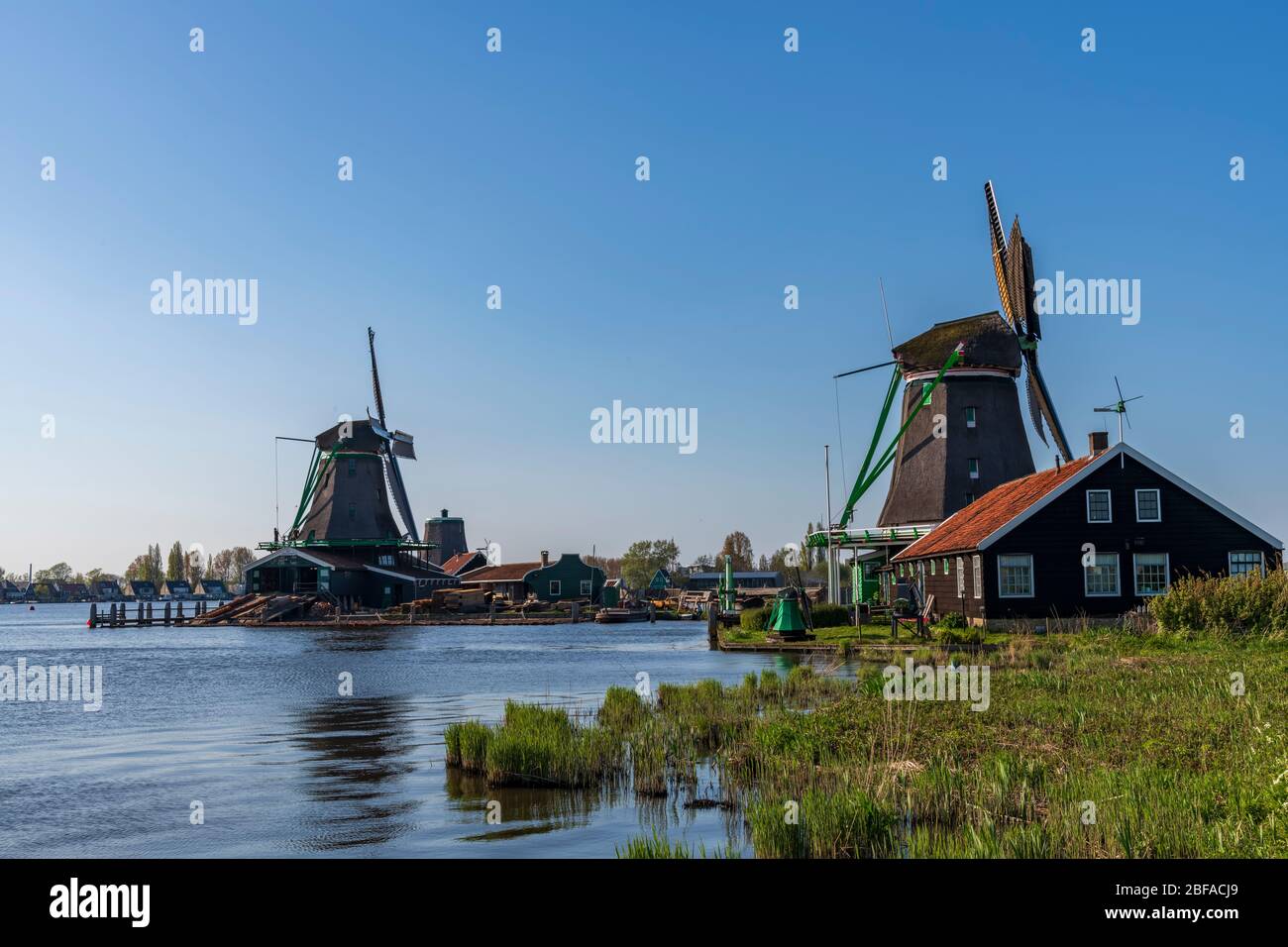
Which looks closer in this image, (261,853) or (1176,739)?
(261,853)

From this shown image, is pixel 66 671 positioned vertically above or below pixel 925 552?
below

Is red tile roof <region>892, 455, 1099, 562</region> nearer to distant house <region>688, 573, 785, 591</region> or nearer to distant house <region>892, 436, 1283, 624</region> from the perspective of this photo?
distant house <region>892, 436, 1283, 624</region>

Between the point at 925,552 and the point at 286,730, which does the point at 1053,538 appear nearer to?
the point at 925,552

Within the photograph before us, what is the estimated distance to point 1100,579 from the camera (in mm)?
35594

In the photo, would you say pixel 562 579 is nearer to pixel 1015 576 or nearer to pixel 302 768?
pixel 1015 576

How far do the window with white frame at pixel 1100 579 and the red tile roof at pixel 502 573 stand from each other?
63270 mm

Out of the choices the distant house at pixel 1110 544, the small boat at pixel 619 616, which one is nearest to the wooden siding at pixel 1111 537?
the distant house at pixel 1110 544

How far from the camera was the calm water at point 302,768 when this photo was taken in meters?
11.9

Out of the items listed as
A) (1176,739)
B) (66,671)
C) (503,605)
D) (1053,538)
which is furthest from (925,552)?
(503,605)
